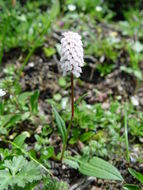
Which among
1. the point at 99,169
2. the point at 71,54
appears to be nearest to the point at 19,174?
the point at 99,169

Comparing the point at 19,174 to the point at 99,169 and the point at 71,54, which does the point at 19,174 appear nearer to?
the point at 99,169

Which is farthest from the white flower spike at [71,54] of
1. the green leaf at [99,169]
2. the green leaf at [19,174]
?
the green leaf at [99,169]

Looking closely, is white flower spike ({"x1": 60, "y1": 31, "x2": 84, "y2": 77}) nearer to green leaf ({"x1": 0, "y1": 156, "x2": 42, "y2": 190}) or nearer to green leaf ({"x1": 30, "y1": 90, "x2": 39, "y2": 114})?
green leaf ({"x1": 0, "y1": 156, "x2": 42, "y2": 190})

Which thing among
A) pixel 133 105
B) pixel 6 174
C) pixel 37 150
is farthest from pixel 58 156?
pixel 133 105

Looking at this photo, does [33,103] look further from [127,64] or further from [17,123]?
[127,64]

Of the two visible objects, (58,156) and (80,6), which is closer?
(58,156)

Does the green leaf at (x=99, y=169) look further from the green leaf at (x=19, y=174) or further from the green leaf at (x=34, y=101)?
the green leaf at (x=34, y=101)
